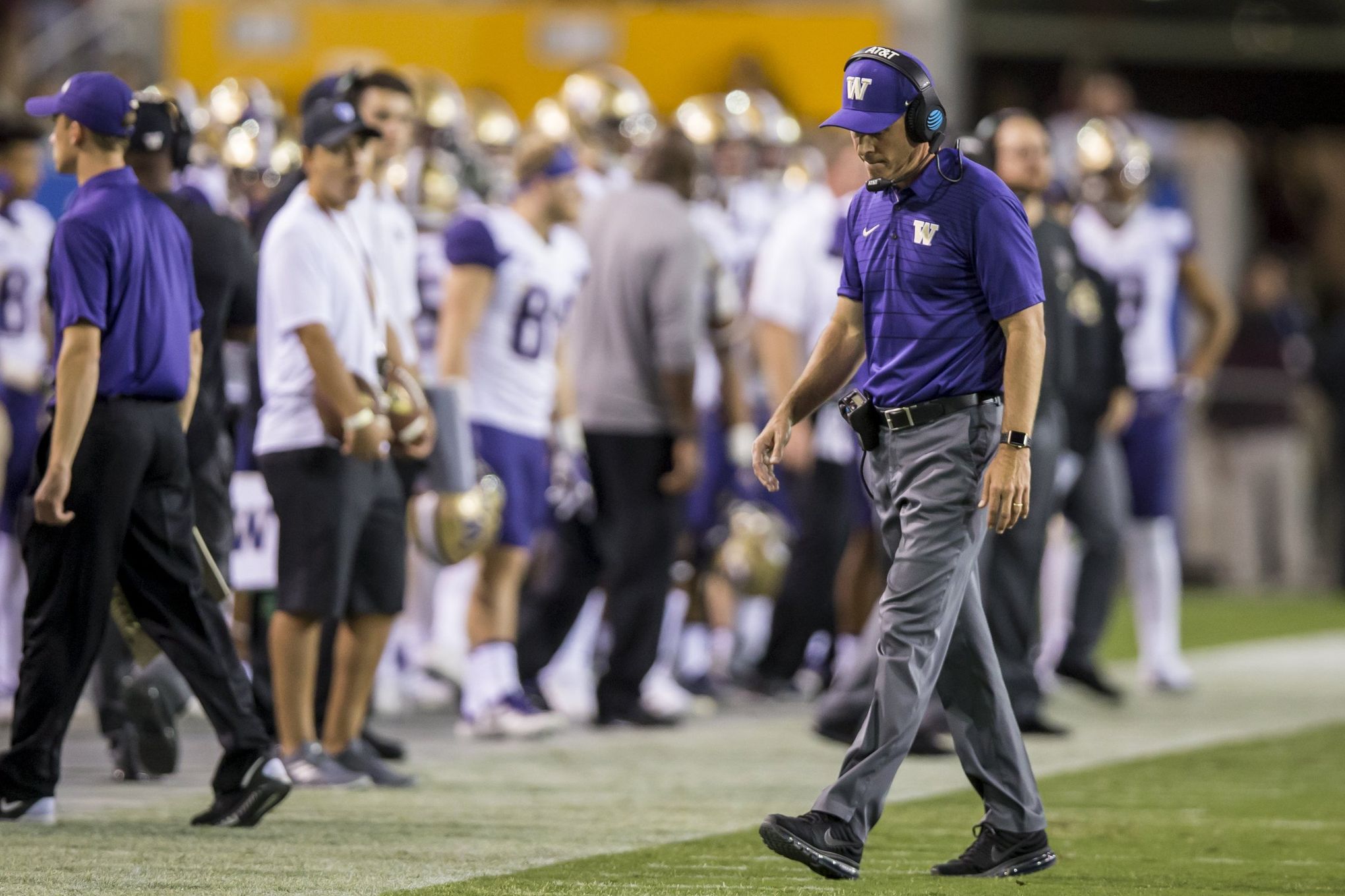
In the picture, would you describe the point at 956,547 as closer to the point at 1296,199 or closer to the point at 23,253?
the point at 23,253

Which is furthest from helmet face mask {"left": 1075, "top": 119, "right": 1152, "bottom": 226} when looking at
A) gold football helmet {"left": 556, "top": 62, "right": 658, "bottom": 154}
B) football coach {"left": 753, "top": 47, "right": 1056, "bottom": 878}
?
football coach {"left": 753, "top": 47, "right": 1056, "bottom": 878}

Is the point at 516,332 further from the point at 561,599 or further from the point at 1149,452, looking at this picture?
the point at 1149,452

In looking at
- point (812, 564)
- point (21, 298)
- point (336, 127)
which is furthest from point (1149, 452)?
point (336, 127)

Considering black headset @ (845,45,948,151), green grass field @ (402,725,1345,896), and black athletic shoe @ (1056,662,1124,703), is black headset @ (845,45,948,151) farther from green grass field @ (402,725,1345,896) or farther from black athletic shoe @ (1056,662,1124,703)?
black athletic shoe @ (1056,662,1124,703)

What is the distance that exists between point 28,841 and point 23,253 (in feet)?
13.7

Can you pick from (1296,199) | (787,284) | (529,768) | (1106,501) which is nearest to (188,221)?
(529,768)

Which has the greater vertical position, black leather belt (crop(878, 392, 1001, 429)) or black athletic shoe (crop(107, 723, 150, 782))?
black leather belt (crop(878, 392, 1001, 429))

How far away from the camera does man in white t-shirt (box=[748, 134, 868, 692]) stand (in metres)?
10.4

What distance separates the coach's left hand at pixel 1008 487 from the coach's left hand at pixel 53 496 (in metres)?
2.46

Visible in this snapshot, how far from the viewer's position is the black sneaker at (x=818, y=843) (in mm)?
5582

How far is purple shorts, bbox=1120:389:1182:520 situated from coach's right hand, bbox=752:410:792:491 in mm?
5595

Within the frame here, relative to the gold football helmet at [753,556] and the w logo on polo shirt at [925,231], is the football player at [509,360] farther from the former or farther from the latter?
the w logo on polo shirt at [925,231]

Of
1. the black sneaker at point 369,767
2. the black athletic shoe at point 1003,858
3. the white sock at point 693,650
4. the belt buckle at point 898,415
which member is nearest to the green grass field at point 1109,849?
the black athletic shoe at point 1003,858

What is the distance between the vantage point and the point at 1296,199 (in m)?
20.5
